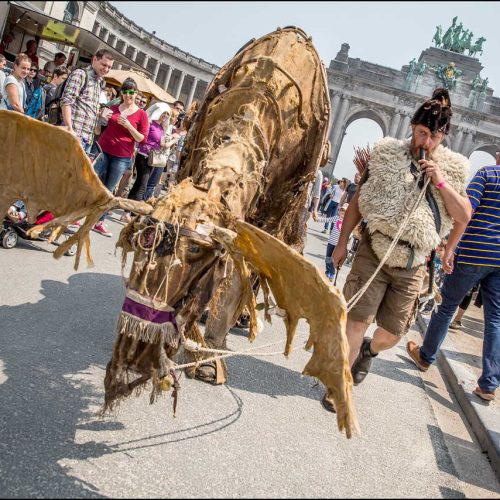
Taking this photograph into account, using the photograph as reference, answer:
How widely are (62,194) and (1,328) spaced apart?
1.58 m

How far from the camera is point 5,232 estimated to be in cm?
580

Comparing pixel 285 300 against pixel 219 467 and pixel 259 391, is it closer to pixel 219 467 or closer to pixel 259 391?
pixel 219 467

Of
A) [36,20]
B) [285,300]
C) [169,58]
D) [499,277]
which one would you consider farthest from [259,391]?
[169,58]

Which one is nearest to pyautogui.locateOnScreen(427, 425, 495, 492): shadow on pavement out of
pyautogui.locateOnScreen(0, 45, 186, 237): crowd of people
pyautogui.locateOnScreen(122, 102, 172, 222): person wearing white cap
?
pyautogui.locateOnScreen(0, 45, 186, 237): crowd of people

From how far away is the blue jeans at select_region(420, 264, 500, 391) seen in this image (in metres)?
4.95

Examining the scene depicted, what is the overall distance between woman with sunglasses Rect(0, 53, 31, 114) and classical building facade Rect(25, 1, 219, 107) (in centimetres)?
3996

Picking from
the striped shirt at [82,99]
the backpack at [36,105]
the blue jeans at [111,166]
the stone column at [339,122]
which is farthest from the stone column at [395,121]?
the striped shirt at [82,99]

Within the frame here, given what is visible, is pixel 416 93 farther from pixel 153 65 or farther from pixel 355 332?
pixel 355 332

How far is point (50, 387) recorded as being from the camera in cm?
316

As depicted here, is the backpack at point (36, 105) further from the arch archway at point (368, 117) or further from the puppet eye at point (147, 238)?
the arch archway at point (368, 117)

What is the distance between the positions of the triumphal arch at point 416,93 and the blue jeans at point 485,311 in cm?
5648

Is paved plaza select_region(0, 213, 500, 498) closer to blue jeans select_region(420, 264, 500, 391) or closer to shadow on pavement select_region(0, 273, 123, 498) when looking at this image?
shadow on pavement select_region(0, 273, 123, 498)

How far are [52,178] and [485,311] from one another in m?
4.32

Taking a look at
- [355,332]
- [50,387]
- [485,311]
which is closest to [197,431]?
[50,387]
